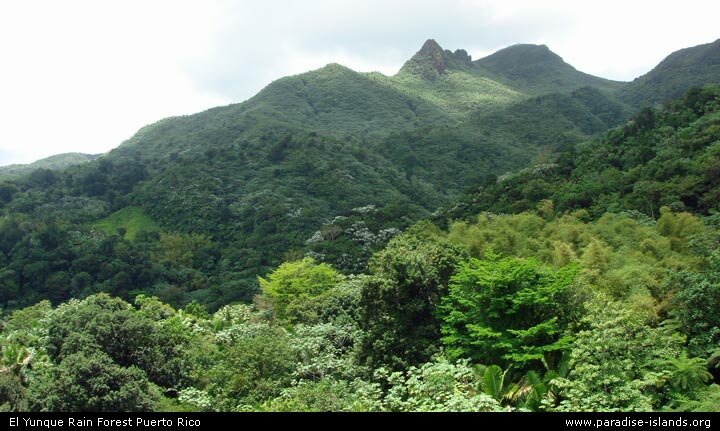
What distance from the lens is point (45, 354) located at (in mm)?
18094

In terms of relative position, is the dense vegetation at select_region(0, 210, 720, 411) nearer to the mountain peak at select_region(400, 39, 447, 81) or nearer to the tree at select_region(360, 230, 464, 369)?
the tree at select_region(360, 230, 464, 369)

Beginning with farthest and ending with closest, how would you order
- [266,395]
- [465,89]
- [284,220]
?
1. [465,89]
2. [284,220]
3. [266,395]

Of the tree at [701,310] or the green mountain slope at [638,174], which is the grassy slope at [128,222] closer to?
the green mountain slope at [638,174]

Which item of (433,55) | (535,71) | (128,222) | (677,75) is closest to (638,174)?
(128,222)

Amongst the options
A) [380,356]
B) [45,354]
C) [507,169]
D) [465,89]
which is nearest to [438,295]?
[380,356]

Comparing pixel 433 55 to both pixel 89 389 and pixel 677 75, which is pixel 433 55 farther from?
pixel 89 389

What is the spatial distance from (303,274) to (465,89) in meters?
131

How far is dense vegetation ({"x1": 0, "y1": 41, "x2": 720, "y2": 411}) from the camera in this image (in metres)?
14.3

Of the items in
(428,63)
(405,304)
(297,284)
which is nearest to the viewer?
(405,304)

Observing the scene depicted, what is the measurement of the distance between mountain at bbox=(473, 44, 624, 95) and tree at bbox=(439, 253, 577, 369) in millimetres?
151296

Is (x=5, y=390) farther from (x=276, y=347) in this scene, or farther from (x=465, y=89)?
(x=465, y=89)

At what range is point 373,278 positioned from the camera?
1933 cm

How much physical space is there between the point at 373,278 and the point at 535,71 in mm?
173426
